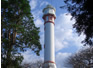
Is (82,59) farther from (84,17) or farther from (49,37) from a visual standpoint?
(84,17)

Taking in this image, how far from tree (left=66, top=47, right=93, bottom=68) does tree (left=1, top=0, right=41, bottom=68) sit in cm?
1652

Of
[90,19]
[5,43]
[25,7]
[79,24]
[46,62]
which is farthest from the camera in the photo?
[46,62]

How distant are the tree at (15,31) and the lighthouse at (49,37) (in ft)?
52.7

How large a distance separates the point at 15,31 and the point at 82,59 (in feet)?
64.4

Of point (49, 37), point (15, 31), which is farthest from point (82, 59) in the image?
point (15, 31)

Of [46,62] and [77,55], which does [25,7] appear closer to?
Answer: [46,62]

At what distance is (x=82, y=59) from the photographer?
2811cm

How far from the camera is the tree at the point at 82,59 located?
26.5m

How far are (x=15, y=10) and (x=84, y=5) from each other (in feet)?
23.3

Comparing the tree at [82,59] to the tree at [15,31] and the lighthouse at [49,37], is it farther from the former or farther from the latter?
the tree at [15,31]

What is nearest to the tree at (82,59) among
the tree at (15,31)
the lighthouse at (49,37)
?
the lighthouse at (49,37)

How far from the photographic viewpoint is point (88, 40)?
28.1 ft

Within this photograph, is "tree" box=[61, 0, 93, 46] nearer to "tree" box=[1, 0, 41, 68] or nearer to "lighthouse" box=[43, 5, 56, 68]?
"tree" box=[1, 0, 41, 68]

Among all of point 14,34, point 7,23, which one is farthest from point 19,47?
point 7,23
